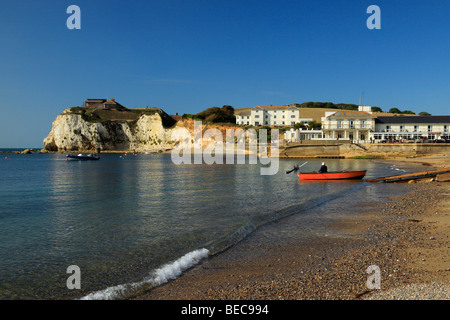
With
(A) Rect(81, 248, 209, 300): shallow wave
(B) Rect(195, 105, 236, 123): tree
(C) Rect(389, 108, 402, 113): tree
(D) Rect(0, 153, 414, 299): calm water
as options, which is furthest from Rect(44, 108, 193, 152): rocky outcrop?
(A) Rect(81, 248, 209, 300): shallow wave

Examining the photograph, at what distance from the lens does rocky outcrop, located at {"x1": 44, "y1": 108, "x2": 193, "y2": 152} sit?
109812 mm

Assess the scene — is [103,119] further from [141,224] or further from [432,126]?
[141,224]

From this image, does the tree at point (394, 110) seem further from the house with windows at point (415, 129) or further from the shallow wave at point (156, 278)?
the shallow wave at point (156, 278)

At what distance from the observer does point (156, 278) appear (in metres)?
7.57

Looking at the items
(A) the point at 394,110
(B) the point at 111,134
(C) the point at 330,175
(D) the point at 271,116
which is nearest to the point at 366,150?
(C) the point at 330,175

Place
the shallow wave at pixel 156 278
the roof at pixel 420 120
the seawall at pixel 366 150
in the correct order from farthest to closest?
1. the roof at pixel 420 120
2. the seawall at pixel 366 150
3. the shallow wave at pixel 156 278

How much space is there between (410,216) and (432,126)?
72906 mm

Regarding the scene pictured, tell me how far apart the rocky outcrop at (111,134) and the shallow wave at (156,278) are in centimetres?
9867

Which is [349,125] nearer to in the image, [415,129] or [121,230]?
[415,129]

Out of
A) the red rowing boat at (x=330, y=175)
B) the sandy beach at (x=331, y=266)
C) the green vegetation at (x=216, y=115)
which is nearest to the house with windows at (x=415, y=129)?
the red rowing boat at (x=330, y=175)

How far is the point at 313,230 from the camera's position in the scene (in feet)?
38.1

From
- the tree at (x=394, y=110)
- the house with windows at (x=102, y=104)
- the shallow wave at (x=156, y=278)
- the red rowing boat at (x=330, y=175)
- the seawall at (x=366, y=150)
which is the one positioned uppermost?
the house with windows at (x=102, y=104)

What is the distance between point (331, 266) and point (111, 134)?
116 metres

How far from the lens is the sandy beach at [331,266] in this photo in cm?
623
